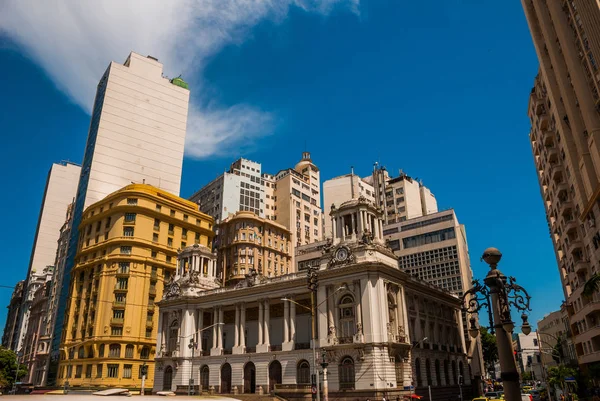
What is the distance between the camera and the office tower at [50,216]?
145m

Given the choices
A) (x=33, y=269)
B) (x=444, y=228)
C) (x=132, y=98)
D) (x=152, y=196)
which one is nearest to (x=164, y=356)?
(x=152, y=196)

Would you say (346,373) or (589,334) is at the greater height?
(589,334)

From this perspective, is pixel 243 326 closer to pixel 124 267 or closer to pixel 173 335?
pixel 173 335

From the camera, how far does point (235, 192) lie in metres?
110

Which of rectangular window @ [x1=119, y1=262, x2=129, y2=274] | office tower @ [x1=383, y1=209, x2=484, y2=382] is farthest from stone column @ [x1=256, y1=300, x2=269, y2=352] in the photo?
rectangular window @ [x1=119, y1=262, x2=129, y2=274]

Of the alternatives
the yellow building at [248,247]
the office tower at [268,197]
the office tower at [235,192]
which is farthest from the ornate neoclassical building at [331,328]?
the office tower at [268,197]

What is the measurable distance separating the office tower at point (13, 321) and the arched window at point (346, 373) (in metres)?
128

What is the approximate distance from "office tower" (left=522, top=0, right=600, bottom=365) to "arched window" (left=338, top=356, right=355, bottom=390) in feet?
83.0

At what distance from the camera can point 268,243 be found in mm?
98625

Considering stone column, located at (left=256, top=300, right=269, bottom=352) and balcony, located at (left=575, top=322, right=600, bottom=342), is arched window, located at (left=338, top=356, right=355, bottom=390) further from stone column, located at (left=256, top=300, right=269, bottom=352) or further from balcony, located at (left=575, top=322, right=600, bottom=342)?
balcony, located at (left=575, top=322, right=600, bottom=342)

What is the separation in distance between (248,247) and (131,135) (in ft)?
114

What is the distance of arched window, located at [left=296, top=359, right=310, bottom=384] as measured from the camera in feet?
172

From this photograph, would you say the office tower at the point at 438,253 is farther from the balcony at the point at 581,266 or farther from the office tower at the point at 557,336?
the balcony at the point at 581,266

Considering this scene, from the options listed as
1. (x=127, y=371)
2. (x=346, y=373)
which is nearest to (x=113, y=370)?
(x=127, y=371)
